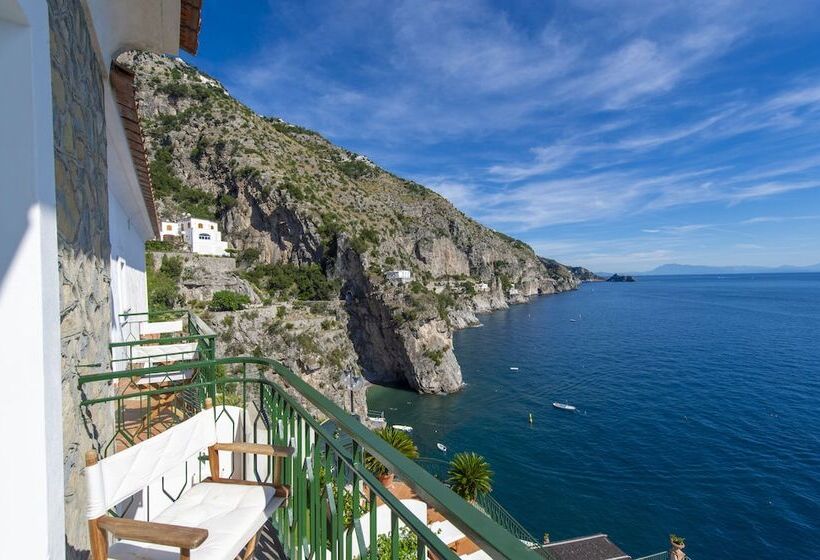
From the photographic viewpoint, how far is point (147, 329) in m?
7.32

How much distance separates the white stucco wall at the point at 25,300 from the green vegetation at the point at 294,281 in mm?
39064

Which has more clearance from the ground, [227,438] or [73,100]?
[73,100]

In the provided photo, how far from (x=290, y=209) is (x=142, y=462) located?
42984 millimetres

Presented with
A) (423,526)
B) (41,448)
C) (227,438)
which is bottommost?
(227,438)

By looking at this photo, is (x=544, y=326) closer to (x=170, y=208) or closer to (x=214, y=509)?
(x=170, y=208)

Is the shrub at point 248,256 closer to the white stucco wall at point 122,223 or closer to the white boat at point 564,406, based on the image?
the white boat at point 564,406

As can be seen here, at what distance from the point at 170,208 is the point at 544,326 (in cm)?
5164

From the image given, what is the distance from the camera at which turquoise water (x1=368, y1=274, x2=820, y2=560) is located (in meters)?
19.9

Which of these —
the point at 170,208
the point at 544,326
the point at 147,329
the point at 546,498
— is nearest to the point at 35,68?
the point at 147,329

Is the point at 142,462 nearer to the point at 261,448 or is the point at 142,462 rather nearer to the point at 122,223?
the point at 261,448

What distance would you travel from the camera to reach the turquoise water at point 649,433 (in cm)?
1988

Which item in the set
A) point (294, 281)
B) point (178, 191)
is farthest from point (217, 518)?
point (178, 191)

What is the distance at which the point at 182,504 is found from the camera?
8.78ft

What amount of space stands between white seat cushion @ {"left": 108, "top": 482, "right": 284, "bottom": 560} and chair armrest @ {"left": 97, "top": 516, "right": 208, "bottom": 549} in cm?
30
